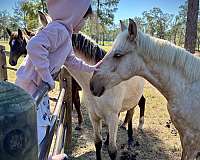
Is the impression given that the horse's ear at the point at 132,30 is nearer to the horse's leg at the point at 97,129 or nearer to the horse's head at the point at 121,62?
the horse's head at the point at 121,62

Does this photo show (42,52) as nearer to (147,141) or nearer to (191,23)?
(147,141)

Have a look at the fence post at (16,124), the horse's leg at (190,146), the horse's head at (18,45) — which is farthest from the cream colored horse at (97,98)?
the horse's head at (18,45)

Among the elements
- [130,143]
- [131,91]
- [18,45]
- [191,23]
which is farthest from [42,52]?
[191,23]

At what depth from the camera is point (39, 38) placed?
5.84 feet

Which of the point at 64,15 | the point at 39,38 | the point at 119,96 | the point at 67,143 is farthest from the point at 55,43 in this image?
the point at 67,143

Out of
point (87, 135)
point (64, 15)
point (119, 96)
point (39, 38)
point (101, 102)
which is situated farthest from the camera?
point (87, 135)

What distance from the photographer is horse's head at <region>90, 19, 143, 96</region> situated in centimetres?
218

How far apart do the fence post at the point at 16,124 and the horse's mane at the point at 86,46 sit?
2.26 m

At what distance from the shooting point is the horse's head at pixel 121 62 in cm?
218

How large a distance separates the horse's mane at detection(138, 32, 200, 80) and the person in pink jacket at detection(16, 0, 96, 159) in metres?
0.57

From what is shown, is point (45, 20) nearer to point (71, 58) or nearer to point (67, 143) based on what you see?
point (71, 58)

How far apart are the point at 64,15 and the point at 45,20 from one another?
0.43 meters

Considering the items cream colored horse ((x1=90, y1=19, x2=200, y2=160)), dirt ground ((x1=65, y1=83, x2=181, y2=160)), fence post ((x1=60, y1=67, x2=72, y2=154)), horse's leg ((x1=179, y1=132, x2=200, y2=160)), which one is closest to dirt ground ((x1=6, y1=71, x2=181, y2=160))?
dirt ground ((x1=65, y1=83, x2=181, y2=160))

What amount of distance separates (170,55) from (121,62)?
42 cm
